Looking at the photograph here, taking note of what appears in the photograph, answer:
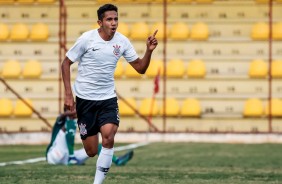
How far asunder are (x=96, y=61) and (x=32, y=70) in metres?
14.1

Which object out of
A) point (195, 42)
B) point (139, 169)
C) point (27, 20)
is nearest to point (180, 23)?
point (195, 42)

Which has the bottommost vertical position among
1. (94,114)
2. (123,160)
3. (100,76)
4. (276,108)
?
(123,160)

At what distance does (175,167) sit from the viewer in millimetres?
16891

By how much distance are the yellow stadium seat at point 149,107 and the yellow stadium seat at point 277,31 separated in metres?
3.53

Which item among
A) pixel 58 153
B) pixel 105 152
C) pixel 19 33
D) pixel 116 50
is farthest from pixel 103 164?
pixel 19 33

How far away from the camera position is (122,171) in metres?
15.3

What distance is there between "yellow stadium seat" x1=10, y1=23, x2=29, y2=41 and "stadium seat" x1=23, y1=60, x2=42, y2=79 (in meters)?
0.86

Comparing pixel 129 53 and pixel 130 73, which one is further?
pixel 130 73

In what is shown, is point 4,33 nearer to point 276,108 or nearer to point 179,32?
point 179,32

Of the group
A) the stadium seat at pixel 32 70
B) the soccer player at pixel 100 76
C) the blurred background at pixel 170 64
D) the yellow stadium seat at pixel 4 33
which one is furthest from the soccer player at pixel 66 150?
the yellow stadium seat at pixel 4 33

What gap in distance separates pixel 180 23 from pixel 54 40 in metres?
3.35

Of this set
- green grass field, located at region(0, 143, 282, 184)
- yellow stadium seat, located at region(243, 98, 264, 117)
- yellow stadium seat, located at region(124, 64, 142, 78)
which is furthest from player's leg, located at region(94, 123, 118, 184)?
yellow stadium seat, located at region(124, 64, 142, 78)

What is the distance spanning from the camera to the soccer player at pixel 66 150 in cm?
1772

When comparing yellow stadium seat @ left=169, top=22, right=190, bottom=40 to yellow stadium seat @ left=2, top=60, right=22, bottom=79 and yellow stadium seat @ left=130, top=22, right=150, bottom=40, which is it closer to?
yellow stadium seat @ left=130, top=22, right=150, bottom=40
